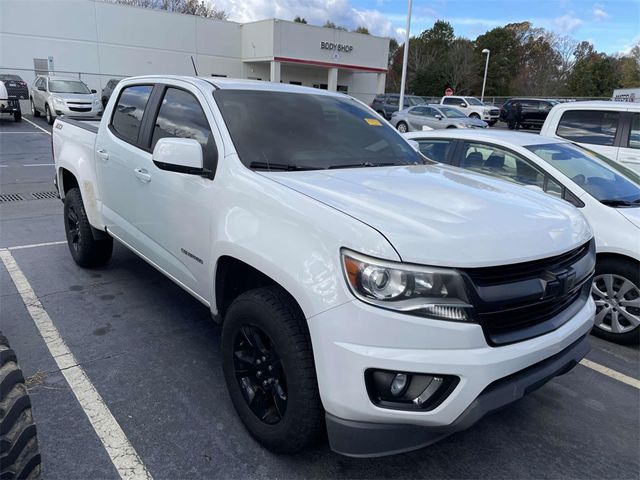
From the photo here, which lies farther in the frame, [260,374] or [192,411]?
[192,411]

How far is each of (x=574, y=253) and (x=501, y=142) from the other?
256 cm

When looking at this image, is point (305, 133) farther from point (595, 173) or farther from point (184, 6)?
point (184, 6)

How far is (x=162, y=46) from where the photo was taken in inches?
1328

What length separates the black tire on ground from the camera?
1.76 metres

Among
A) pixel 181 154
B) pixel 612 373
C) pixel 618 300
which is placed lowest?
pixel 612 373

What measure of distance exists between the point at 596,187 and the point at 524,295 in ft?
9.11

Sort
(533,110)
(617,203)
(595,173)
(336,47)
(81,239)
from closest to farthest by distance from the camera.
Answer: (617,203) → (595,173) → (81,239) → (533,110) → (336,47)

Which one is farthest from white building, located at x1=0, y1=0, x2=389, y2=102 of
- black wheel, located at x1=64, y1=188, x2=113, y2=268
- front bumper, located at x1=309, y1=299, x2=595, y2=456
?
front bumper, located at x1=309, y1=299, x2=595, y2=456

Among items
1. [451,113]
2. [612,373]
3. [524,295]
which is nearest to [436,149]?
[612,373]

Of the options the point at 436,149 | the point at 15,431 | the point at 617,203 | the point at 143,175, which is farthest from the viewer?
the point at 436,149

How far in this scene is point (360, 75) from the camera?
4128 centimetres

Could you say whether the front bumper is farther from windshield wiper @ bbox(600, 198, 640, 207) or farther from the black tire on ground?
windshield wiper @ bbox(600, 198, 640, 207)

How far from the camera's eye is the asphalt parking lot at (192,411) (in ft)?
8.21

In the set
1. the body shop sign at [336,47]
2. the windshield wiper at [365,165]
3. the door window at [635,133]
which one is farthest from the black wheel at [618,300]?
the body shop sign at [336,47]
